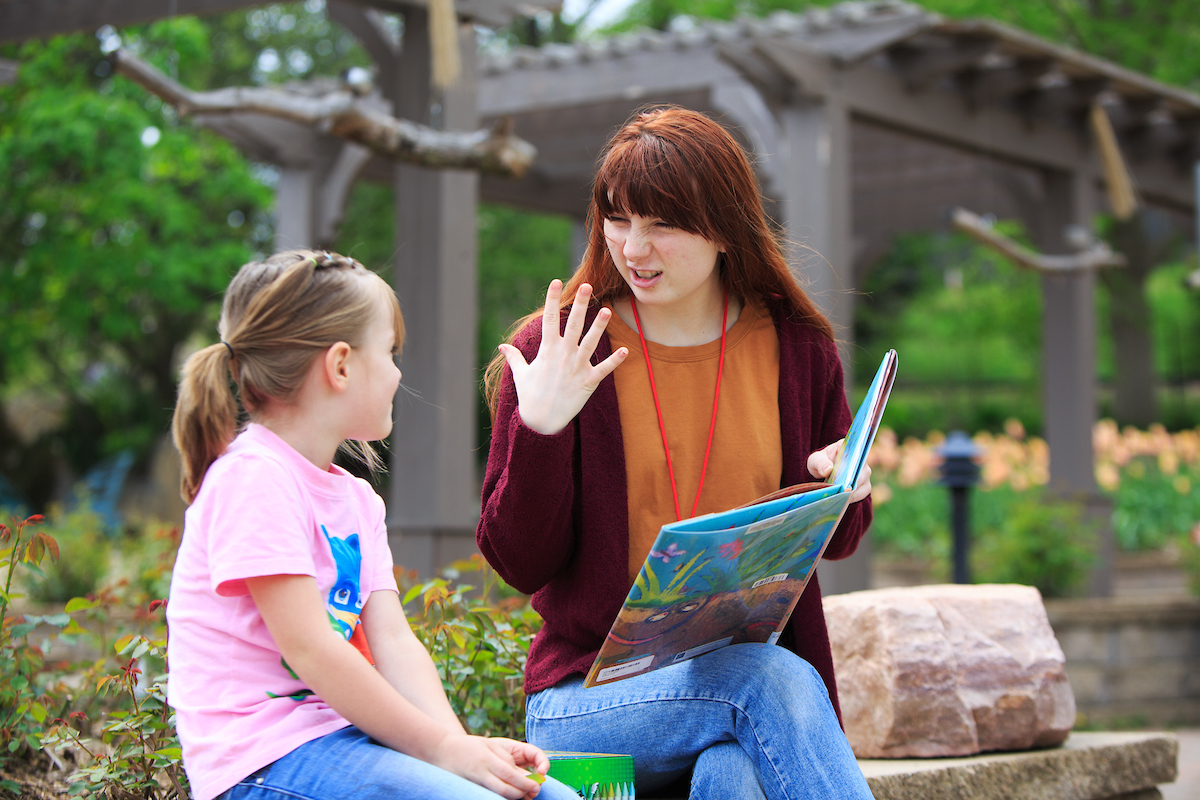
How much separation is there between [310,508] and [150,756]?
0.72 meters

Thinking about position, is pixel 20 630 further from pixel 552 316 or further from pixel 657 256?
pixel 657 256

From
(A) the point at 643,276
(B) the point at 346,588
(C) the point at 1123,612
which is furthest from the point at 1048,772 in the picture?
(C) the point at 1123,612

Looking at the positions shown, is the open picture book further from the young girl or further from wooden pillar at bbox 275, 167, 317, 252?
wooden pillar at bbox 275, 167, 317, 252

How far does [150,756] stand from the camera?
193 centimetres

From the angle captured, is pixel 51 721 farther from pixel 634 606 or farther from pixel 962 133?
pixel 962 133

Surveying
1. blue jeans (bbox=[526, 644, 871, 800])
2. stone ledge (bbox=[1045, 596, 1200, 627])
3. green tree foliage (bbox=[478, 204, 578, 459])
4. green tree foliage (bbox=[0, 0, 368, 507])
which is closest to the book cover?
blue jeans (bbox=[526, 644, 871, 800])

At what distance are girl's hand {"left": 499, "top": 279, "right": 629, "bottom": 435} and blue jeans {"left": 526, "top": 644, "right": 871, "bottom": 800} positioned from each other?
0.45 m

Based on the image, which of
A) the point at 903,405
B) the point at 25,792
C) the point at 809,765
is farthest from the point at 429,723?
the point at 903,405

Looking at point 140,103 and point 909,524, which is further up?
point 140,103

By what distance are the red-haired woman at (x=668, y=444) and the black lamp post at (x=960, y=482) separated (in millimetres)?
3600

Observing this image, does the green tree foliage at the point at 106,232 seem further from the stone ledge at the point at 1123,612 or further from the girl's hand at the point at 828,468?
the girl's hand at the point at 828,468

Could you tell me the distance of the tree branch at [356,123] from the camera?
4109 millimetres

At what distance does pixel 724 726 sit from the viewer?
5.69 ft

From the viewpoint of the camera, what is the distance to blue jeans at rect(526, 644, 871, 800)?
1.66 m
